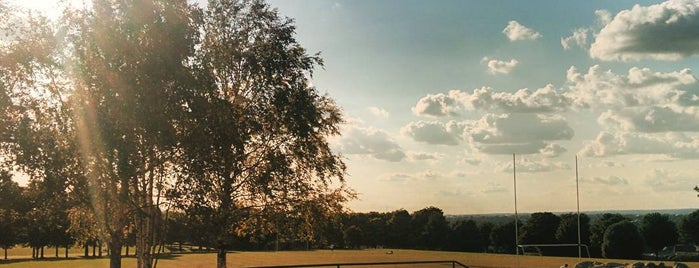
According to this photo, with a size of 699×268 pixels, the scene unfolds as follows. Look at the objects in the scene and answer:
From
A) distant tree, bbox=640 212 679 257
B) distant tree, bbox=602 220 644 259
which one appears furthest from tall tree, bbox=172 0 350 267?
distant tree, bbox=640 212 679 257

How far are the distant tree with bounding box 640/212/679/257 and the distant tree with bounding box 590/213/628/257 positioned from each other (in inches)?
178

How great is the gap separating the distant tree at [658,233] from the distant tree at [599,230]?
4.52 m

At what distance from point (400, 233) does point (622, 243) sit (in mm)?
44299

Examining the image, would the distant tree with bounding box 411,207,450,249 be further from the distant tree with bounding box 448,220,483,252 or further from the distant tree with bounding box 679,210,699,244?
the distant tree with bounding box 679,210,699,244

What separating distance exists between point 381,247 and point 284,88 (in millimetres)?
106672

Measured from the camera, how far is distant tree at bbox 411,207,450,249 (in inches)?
5212

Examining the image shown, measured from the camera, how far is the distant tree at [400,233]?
442 ft

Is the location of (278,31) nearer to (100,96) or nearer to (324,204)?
(324,204)

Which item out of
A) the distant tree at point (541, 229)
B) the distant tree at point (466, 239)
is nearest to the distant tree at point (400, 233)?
the distant tree at point (466, 239)

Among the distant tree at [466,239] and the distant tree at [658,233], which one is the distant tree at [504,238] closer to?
the distant tree at [466,239]

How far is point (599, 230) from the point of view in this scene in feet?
380

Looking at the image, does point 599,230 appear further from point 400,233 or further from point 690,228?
point 400,233

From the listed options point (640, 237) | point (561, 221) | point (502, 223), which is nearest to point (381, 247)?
point (502, 223)

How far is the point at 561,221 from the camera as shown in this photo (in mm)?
118375
